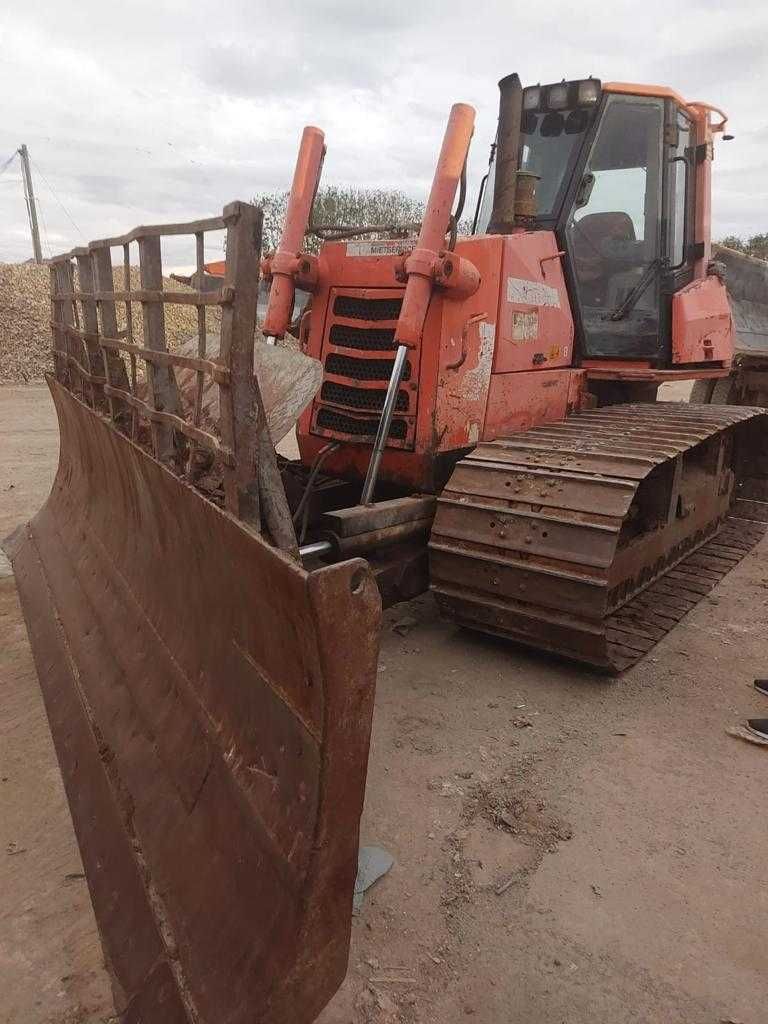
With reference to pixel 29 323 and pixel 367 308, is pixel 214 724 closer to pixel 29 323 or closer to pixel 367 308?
pixel 367 308

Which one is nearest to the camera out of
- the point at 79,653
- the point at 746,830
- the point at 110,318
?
the point at 746,830

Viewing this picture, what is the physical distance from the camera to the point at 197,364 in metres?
2.27

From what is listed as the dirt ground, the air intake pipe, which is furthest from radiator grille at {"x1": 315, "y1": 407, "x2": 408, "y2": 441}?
the air intake pipe

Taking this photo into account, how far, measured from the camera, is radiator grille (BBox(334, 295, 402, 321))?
402 centimetres

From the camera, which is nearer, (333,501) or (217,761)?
(217,761)

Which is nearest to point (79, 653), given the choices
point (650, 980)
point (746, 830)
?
point (650, 980)

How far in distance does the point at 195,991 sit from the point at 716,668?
9.60 ft

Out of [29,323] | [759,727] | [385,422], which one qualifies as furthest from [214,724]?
[29,323]

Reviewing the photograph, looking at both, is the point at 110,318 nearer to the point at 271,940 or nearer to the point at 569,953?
the point at 271,940

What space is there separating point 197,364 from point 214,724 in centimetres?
Answer: 107

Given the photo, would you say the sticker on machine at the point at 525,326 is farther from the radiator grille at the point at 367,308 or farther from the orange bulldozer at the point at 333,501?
the radiator grille at the point at 367,308

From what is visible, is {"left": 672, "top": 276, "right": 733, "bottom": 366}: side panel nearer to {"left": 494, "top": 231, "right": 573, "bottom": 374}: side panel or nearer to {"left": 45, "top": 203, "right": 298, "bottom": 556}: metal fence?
{"left": 494, "top": 231, "right": 573, "bottom": 374}: side panel

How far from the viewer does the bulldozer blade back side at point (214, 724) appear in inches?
61.3

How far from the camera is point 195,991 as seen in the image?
66.2 inches
